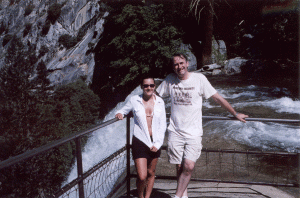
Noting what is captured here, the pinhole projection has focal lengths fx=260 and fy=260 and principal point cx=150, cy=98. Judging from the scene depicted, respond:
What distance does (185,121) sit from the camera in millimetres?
2453

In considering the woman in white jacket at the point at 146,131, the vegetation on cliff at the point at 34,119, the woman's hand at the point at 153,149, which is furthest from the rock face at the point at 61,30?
the woman's hand at the point at 153,149

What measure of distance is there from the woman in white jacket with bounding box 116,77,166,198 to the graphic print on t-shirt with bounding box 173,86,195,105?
17 cm

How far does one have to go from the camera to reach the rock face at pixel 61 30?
39.3m

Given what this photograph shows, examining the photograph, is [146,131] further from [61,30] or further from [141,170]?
[61,30]

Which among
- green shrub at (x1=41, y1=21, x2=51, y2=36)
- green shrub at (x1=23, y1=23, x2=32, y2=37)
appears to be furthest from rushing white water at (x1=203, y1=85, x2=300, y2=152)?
green shrub at (x1=23, y1=23, x2=32, y2=37)

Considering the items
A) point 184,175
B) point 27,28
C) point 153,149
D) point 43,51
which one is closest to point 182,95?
point 153,149

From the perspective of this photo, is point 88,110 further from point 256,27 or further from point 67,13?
point 67,13

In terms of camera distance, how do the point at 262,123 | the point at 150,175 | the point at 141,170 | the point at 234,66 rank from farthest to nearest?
the point at 234,66 < the point at 262,123 < the point at 150,175 < the point at 141,170

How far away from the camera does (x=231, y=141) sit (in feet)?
22.1

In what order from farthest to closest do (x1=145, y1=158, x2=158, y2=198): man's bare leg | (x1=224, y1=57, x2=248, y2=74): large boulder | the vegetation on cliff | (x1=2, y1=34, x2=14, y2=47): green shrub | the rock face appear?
(x1=2, y1=34, x2=14, y2=47): green shrub → the rock face → the vegetation on cliff → (x1=224, y1=57, x2=248, y2=74): large boulder → (x1=145, y1=158, x2=158, y2=198): man's bare leg

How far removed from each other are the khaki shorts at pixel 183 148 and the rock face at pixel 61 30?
30.1 m

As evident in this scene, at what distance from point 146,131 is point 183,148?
390 millimetres

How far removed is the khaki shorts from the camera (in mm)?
2426

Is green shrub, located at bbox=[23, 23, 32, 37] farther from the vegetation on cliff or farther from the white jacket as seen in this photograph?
the white jacket
